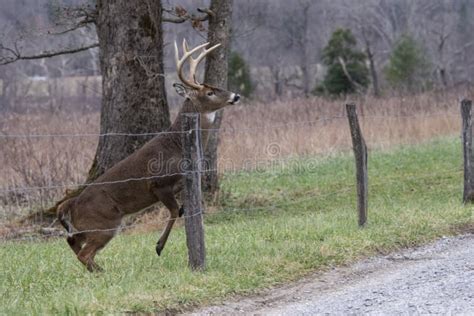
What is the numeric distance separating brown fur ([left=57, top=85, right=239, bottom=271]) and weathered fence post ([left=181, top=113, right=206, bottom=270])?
1020 millimetres

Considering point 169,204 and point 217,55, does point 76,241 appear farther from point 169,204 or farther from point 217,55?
point 217,55

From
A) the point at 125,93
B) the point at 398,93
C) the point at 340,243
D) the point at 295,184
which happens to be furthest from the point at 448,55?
the point at 340,243

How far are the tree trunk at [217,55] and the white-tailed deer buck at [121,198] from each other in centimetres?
533

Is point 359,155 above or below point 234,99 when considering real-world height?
below

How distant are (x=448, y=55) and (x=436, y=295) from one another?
53.9m

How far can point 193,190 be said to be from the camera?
939 cm

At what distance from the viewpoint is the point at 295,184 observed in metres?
18.4

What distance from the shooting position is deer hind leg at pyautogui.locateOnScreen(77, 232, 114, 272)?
9930mm

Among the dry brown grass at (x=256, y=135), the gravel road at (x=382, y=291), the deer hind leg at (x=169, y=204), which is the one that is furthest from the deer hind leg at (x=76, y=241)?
the dry brown grass at (x=256, y=135)

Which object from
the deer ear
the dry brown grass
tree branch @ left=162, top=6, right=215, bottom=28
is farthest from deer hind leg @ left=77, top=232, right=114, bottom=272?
tree branch @ left=162, top=6, right=215, bottom=28

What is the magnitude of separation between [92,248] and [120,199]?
71 centimetres

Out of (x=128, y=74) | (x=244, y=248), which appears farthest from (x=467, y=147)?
(x=128, y=74)

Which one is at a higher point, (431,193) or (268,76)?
(268,76)

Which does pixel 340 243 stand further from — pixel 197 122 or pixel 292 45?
pixel 292 45
